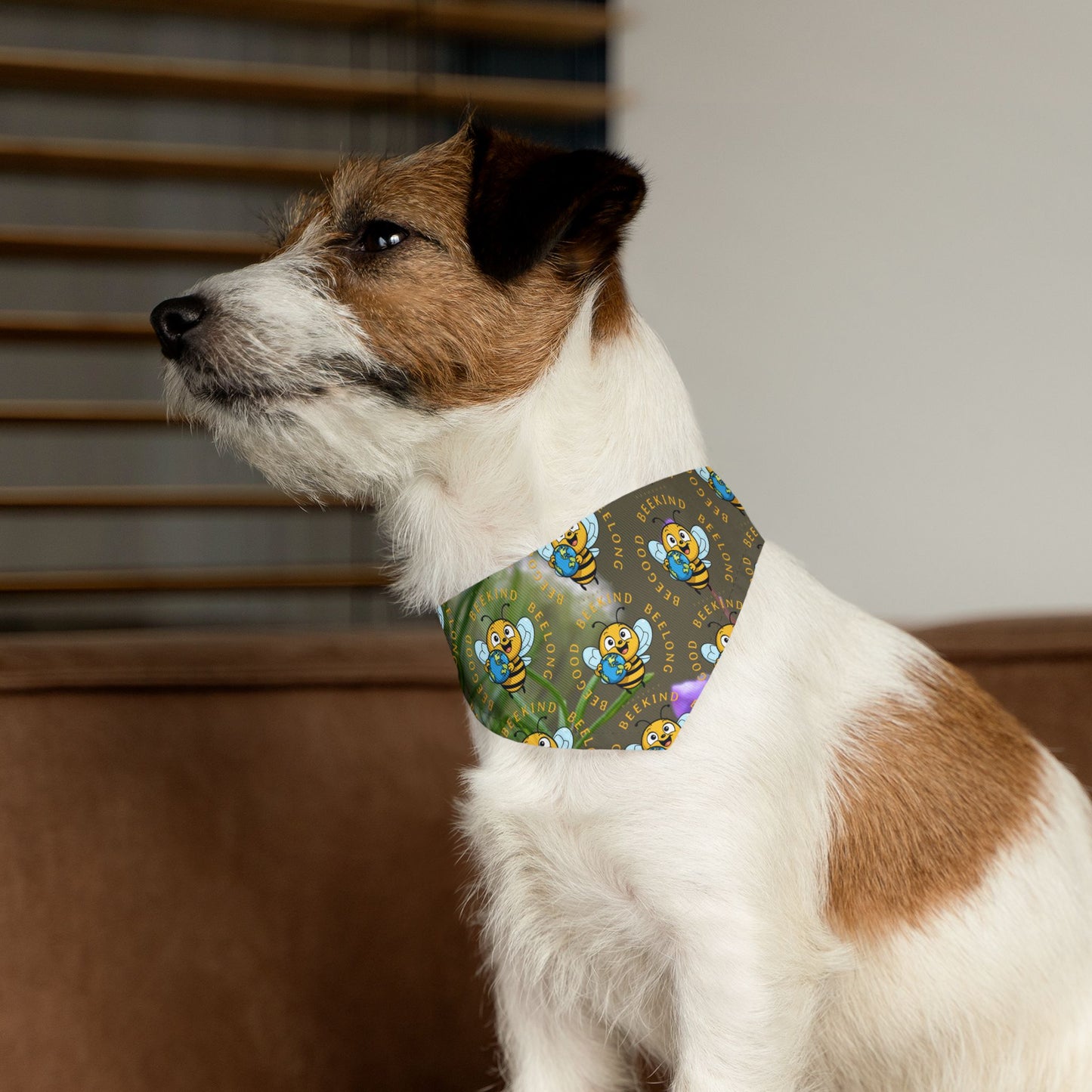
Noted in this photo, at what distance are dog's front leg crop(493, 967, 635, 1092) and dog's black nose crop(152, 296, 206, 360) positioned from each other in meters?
0.68

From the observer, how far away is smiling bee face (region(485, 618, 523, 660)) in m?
1.03

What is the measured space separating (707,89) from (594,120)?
0.83 metres

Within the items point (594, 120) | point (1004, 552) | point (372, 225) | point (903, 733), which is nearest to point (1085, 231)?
point (1004, 552)

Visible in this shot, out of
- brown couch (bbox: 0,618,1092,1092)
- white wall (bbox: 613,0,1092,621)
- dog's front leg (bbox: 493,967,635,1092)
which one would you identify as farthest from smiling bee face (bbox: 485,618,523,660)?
white wall (bbox: 613,0,1092,621)

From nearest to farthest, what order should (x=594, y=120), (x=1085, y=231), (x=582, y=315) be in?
(x=582, y=315) < (x=1085, y=231) < (x=594, y=120)

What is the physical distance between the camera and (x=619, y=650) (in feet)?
3.30

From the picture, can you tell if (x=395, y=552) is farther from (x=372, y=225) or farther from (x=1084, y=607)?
(x=1084, y=607)

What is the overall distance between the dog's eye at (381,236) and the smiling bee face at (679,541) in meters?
0.36

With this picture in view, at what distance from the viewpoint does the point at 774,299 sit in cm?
257

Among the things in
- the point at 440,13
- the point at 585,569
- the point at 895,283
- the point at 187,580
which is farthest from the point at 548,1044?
the point at 440,13

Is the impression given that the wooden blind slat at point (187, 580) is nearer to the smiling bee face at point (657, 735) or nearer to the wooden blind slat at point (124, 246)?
the wooden blind slat at point (124, 246)

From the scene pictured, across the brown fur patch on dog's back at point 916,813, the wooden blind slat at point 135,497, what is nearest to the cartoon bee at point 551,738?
the brown fur patch on dog's back at point 916,813

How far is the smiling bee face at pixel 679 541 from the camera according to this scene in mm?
1020

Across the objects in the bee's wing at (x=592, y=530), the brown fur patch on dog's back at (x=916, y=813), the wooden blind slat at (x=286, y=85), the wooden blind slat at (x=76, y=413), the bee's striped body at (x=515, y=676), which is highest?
the wooden blind slat at (x=286, y=85)
